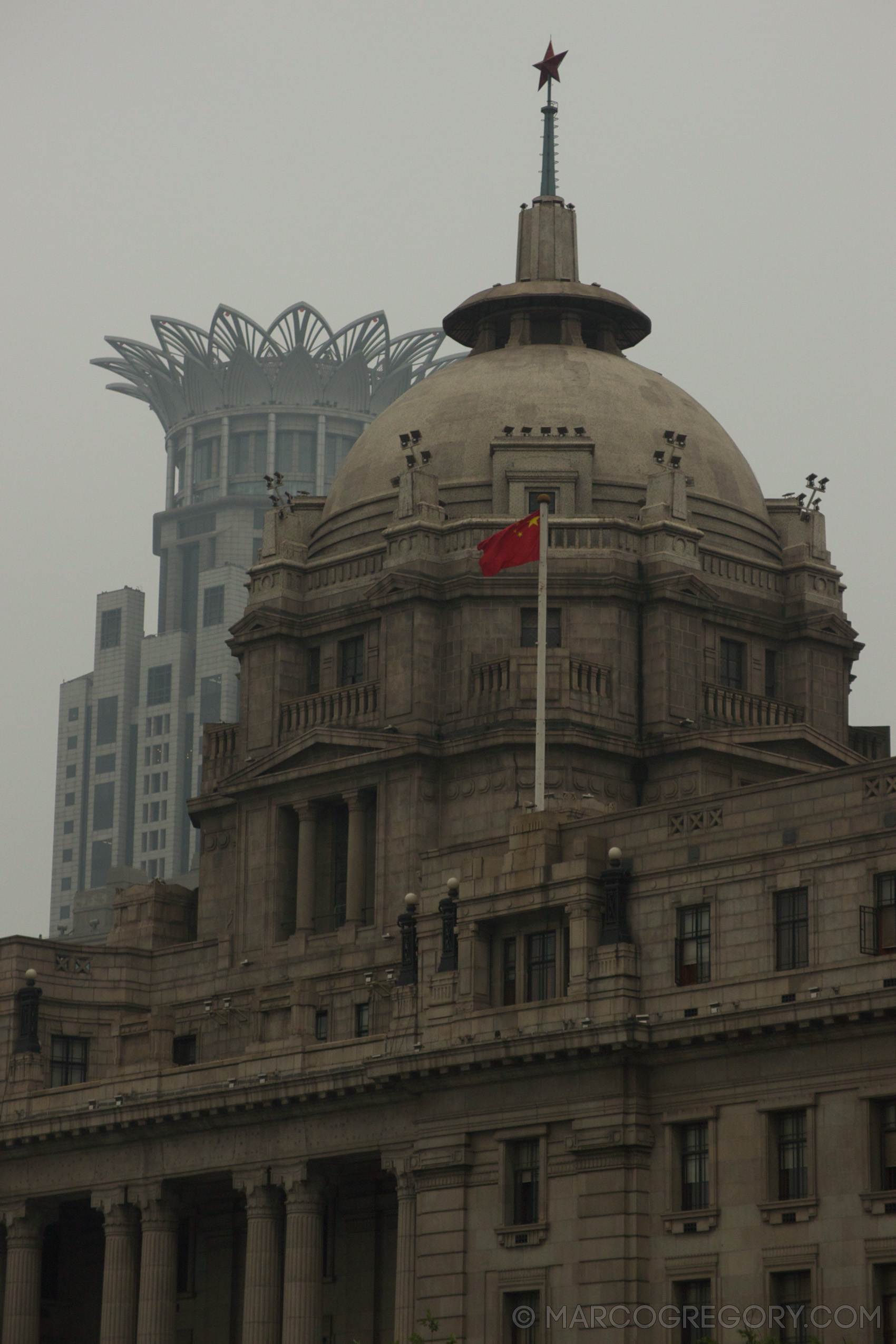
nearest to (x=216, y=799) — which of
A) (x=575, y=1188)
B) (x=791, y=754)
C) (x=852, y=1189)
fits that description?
(x=791, y=754)

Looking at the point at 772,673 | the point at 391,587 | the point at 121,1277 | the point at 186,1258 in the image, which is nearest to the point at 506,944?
the point at 121,1277

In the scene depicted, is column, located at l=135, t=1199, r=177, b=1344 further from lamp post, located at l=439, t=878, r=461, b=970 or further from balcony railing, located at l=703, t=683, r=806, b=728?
balcony railing, located at l=703, t=683, r=806, b=728

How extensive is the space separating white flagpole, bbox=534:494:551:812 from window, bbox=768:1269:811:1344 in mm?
16531

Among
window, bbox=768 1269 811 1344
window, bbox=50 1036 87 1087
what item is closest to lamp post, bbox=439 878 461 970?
window, bbox=768 1269 811 1344

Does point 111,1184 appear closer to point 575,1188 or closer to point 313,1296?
point 313,1296

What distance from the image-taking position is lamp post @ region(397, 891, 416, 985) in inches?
3287

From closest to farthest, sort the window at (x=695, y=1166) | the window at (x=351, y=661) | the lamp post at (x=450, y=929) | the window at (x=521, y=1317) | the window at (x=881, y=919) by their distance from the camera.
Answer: the window at (x=881, y=919), the window at (x=695, y=1166), the window at (x=521, y=1317), the lamp post at (x=450, y=929), the window at (x=351, y=661)

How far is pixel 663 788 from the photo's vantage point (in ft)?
312

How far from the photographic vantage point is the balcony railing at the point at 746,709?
98.9 metres

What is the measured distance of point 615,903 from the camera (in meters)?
77.6

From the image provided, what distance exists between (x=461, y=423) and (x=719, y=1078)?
119 ft

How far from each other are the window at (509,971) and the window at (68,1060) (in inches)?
930

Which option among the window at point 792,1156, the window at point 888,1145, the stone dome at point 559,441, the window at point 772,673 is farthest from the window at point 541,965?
Result: the window at point 772,673

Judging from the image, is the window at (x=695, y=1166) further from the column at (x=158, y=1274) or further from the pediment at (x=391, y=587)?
the pediment at (x=391, y=587)
